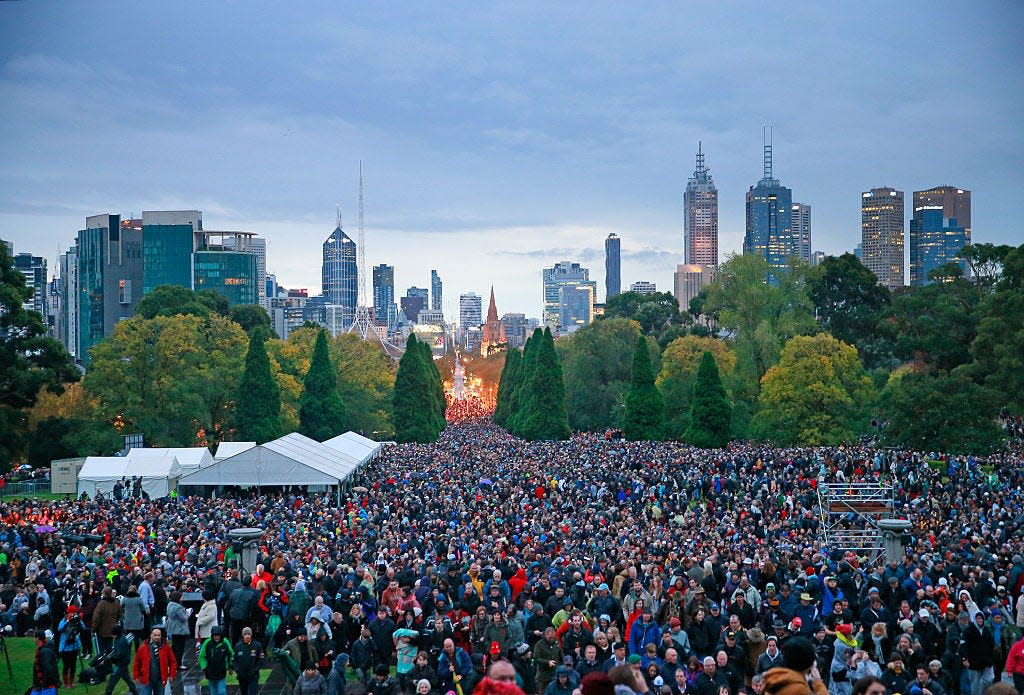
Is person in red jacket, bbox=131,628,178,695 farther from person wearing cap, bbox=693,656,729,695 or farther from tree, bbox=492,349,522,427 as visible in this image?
tree, bbox=492,349,522,427

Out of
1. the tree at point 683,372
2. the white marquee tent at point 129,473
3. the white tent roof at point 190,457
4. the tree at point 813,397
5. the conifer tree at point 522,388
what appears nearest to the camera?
the white marquee tent at point 129,473

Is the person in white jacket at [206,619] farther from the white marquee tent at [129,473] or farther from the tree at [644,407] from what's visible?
the tree at [644,407]

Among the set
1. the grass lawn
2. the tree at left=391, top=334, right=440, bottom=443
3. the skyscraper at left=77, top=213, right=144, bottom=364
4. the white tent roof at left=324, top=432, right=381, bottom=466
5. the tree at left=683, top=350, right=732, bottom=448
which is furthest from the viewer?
the skyscraper at left=77, top=213, right=144, bottom=364

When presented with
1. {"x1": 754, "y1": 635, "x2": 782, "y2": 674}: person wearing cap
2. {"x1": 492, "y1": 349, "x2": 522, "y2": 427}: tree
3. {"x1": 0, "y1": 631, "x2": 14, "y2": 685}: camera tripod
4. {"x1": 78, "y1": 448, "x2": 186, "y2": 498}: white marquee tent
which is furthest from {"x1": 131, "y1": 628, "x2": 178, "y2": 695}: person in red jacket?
{"x1": 492, "y1": 349, "x2": 522, "y2": 427}: tree

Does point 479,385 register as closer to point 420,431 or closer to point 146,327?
point 420,431

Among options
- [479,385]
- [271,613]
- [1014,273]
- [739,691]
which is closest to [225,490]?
[271,613]

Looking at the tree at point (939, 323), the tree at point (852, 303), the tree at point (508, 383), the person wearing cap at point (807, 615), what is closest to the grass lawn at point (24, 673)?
the person wearing cap at point (807, 615)

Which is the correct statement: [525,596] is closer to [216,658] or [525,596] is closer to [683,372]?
[216,658]
